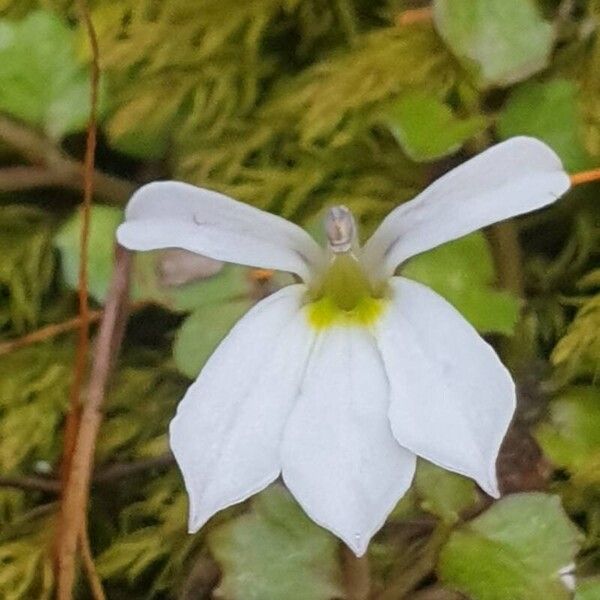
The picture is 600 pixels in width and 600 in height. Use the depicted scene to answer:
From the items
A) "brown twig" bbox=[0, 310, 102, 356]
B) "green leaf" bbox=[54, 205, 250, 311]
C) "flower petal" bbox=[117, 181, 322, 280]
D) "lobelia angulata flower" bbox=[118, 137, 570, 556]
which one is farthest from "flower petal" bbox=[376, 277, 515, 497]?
"brown twig" bbox=[0, 310, 102, 356]

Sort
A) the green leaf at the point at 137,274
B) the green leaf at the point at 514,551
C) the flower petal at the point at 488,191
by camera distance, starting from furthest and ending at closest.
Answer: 1. the green leaf at the point at 137,274
2. the green leaf at the point at 514,551
3. the flower petal at the point at 488,191

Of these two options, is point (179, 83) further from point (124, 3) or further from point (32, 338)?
point (32, 338)

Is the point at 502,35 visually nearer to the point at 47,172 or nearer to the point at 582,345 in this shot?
the point at 582,345

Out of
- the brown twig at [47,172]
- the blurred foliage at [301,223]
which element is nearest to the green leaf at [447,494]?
the blurred foliage at [301,223]

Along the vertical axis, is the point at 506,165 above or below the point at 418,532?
above

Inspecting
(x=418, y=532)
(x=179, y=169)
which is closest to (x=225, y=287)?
(x=179, y=169)

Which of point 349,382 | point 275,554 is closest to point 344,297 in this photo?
point 349,382

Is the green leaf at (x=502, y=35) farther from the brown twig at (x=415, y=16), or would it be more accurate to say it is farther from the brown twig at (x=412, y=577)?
the brown twig at (x=412, y=577)
